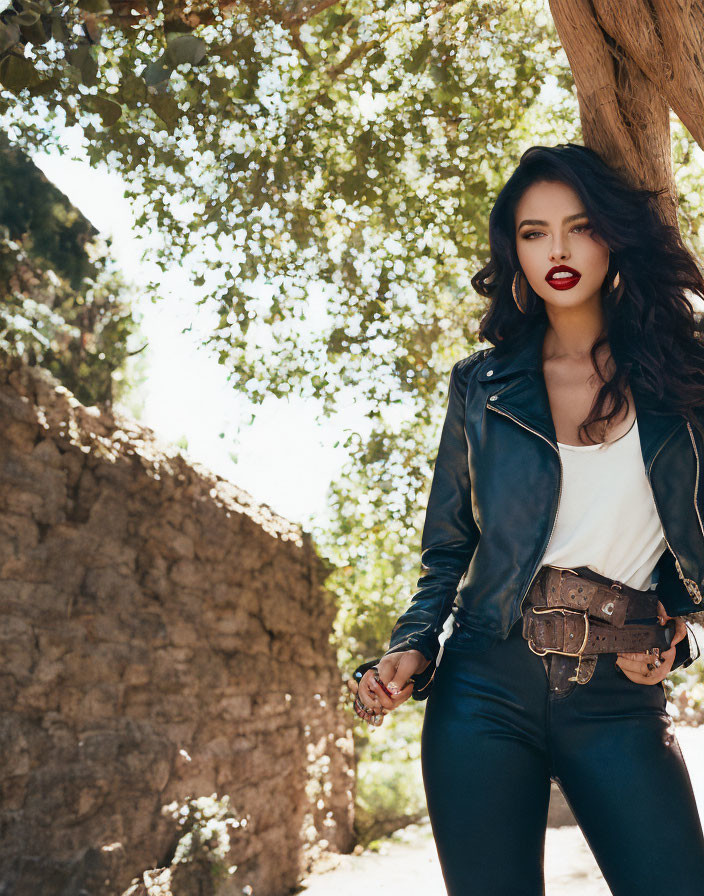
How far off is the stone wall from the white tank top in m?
3.06

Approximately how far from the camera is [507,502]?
1756mm

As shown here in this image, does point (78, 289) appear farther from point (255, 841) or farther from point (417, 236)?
point (255, 841)

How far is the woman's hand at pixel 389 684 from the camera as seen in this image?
1.64 metres

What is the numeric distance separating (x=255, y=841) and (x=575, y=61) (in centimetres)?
492

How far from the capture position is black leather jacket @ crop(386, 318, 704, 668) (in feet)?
5.43

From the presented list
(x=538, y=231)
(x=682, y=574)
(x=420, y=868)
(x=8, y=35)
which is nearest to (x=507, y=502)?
(x=682, y=574)

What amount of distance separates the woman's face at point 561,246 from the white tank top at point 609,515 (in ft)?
1.20

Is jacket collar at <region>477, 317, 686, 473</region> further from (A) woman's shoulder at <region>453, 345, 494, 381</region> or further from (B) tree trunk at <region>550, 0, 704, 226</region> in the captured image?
(B) tree trunk at <region>550, 0, 704, 226</region>

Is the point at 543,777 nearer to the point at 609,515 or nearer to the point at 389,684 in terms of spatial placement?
the point at 389,684

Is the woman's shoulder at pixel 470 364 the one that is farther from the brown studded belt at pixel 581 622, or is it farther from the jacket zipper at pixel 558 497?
the brown studded belt at pixel 581 622

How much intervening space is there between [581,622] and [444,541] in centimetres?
38

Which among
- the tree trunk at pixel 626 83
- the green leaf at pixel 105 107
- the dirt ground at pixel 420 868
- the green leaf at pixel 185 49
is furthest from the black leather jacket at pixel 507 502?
the dirt ground at pixel 420 868

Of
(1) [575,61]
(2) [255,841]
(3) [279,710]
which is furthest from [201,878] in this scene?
(1) [575,61]

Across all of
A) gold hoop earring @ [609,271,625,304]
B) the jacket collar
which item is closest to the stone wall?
the jacket collar
